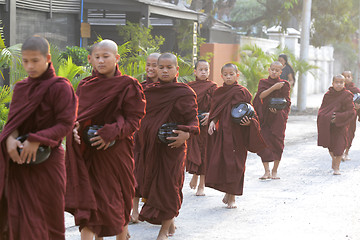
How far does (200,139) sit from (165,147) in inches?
105

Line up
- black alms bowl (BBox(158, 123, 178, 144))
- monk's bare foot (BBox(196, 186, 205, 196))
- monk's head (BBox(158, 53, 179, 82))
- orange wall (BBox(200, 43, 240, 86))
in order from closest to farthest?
black alms bowl (BBox(158, 123, 178, 144)) → monk's head (BBox(158, 53, 179, 82)) → monk's bare foot (BBox(196, 186, 205, 196)) → orange wall (BBox(200, 43, 240, 86))

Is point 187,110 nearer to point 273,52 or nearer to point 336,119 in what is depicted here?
point 336,119

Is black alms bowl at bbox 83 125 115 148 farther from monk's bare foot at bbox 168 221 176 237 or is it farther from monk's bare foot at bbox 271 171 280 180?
monk's bare foot at bbox 271 171 280 180

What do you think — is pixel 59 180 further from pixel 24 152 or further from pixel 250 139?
pixel 250 139

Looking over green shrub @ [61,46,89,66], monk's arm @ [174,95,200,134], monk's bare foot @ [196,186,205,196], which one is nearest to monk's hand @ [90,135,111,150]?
monk's arm @ [174,95,200,134]

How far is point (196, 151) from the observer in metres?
9.38

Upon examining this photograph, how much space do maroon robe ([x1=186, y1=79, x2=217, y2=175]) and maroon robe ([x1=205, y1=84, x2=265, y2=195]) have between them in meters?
0.30

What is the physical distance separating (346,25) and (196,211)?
69.0 ft

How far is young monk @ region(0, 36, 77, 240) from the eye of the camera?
464 cm

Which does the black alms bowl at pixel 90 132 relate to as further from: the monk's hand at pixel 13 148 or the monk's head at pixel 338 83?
the monk's head at pixel 338 83

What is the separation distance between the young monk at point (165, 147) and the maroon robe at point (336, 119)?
208 inches

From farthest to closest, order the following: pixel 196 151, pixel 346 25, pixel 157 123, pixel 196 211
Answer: pixel 346 25
pixel 196 151
pixel 196 211
pixel 157 123

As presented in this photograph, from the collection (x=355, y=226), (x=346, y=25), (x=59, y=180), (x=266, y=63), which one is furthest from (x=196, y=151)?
(x=346, y=25)

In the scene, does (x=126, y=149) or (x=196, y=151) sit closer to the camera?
(x=126, y=149)
